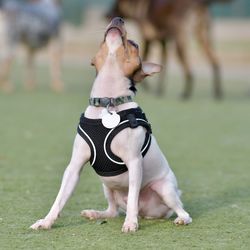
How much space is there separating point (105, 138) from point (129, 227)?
54 centimetres

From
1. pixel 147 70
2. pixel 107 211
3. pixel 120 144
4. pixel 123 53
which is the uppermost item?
pixel 123 53

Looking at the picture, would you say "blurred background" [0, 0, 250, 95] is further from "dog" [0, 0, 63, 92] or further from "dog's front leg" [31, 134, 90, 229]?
"dog's front leg" [31, 134, 90, 229]

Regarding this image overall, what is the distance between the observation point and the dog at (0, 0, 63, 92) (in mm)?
15836

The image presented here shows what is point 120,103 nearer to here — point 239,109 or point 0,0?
point 239,109

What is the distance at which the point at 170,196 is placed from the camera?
210 inches

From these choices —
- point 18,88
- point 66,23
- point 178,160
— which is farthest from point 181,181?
point 66,23

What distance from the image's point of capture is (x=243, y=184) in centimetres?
695

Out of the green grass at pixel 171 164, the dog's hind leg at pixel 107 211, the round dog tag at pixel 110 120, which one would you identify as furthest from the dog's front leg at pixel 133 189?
the dog's hind leg at pixel 107 211

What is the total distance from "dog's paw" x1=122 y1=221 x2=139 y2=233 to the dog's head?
0.87 m

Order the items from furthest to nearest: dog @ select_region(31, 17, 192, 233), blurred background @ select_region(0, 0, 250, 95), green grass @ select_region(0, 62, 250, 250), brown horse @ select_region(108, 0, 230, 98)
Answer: blurred background @ select_region(0, 0, 250, 95), brown horse @ select_region(108, 0, 230, 98), dog @ select_region(31, 17, 192, 233), green grass @ select_region(0, 62, 250, 250)

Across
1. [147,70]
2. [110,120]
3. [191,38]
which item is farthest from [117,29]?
[191,38]

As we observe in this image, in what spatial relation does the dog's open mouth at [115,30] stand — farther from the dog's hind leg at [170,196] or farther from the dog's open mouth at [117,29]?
the dog's hind leg at [170,196]

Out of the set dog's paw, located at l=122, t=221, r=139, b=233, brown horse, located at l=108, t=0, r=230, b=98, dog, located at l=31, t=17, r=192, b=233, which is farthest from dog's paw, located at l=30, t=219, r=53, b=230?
brown horse, located at l=108, t=0, r=230, b=98

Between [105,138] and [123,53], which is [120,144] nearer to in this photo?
[105,138]
